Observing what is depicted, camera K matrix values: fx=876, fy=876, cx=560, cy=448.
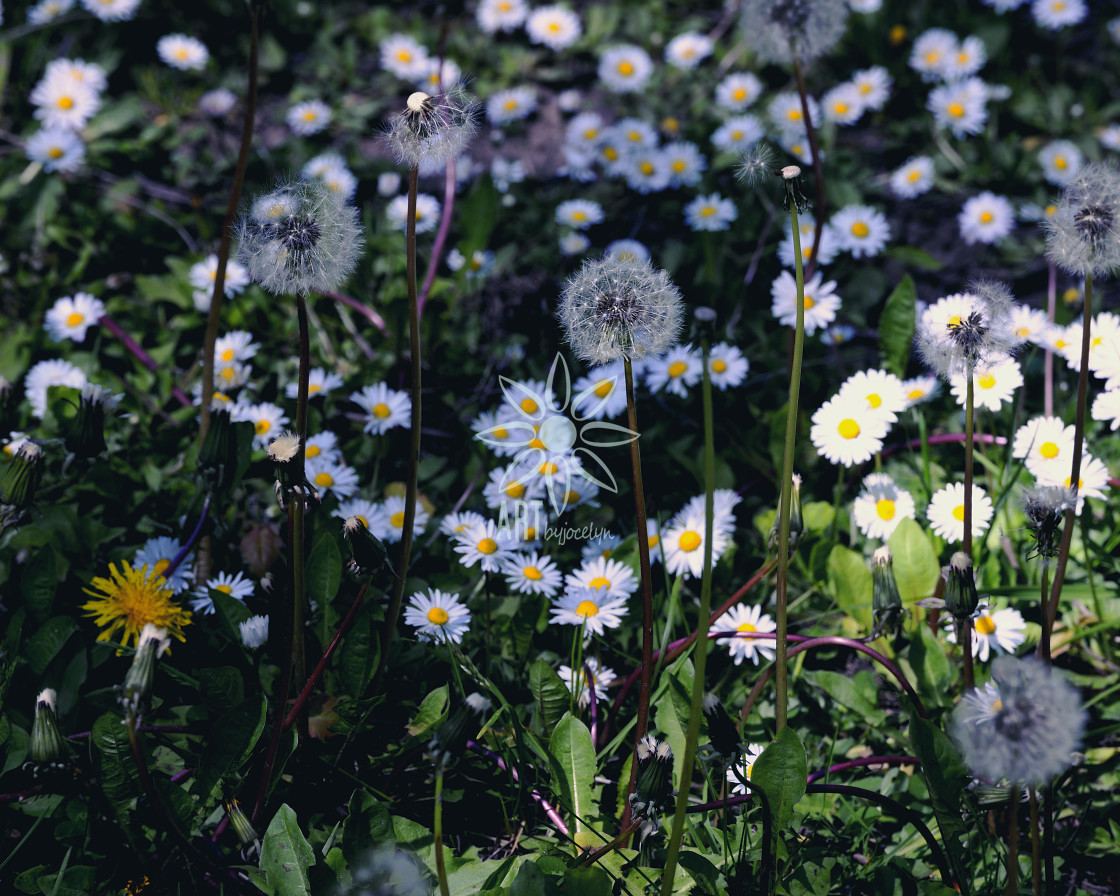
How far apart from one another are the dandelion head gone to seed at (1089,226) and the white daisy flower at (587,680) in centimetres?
112

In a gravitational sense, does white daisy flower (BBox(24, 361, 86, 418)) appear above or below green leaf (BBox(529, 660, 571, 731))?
above

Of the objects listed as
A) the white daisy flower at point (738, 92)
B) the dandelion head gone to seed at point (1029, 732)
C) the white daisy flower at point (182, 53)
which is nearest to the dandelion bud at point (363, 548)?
the dandelion head gone to seed at point (1029, 732)

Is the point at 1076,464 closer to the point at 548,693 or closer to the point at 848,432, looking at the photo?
the point at 848,432

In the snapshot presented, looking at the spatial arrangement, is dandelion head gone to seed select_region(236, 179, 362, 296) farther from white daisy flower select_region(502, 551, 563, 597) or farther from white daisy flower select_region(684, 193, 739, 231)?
white daisy flower select_region(684, 193, 739, 231)

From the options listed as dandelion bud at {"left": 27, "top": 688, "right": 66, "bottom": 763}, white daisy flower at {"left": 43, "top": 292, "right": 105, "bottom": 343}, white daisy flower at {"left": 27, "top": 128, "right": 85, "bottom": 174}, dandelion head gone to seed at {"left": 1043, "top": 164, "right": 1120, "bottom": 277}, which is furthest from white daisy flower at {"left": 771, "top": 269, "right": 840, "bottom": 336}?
white daisy flower at {"left": 27, "top": 128, "right": 85, "bottom": 174}

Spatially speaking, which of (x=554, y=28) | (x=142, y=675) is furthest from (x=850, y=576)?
(x=554, y=28)

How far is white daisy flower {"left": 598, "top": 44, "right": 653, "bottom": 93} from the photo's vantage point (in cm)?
358

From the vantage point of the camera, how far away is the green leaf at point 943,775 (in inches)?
55.1

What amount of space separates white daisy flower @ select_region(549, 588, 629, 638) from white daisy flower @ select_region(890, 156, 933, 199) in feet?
6.84

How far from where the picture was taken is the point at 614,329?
4.52 ft

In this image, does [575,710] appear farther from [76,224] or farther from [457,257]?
[76,224]

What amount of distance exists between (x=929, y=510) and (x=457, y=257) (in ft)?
5.65

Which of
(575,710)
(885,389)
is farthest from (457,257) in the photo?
(575,710)

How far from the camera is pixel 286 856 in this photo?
53.2 inches
